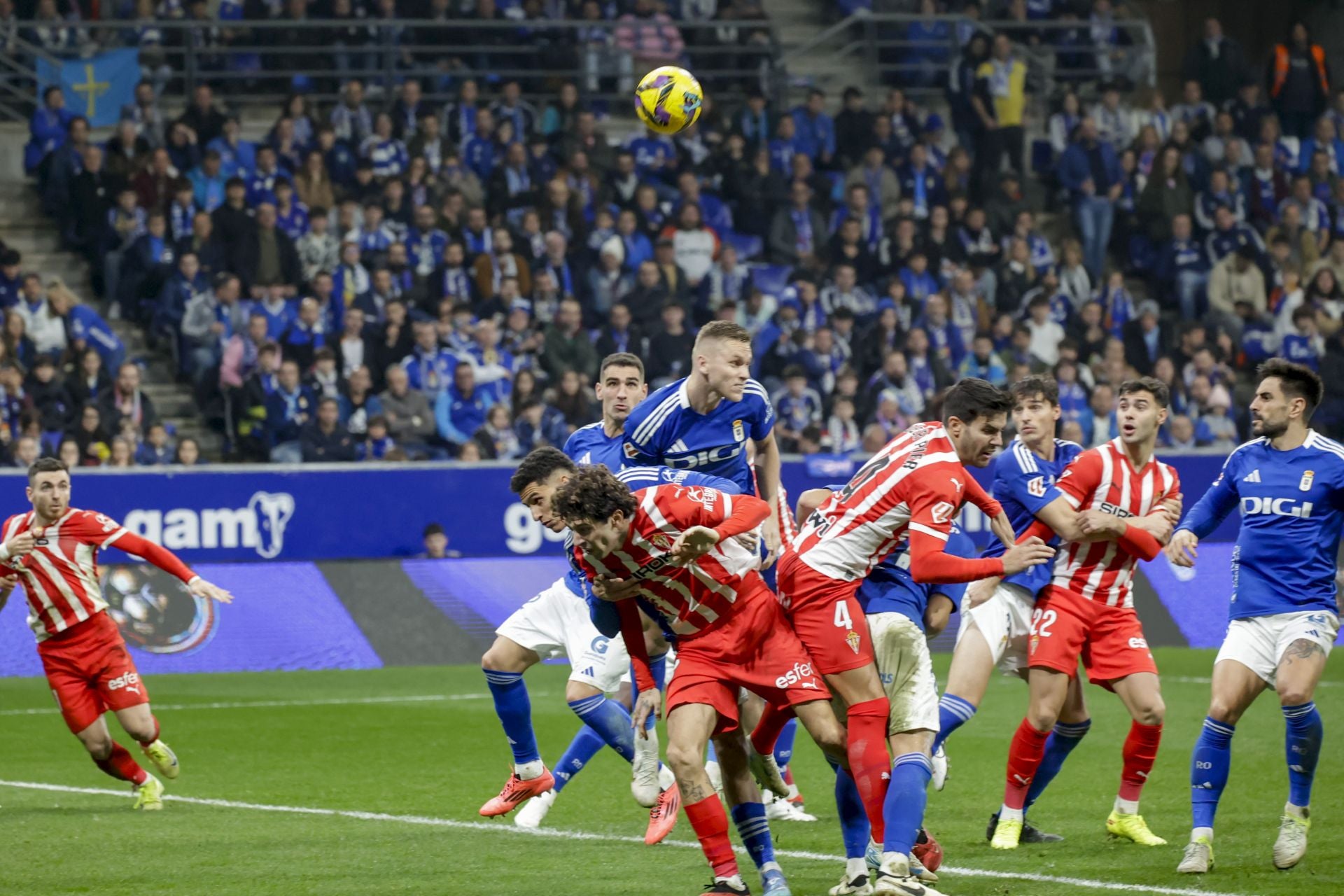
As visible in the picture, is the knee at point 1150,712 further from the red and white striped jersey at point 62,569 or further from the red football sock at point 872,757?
the red and white striped jersey at point 62,569

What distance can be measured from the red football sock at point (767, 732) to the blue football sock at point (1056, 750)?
179 cm

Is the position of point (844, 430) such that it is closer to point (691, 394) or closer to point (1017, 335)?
point (1017, 335)

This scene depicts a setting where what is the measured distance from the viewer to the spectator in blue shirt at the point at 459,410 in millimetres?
18828

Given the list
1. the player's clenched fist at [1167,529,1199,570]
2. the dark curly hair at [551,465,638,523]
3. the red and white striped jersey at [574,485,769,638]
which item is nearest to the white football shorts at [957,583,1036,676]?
the player's clenched fist at [1167,529,1199,570]

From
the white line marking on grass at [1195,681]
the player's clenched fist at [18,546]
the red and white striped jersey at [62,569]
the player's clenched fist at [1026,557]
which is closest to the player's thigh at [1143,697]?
the player's clenched fist at [1026,557]

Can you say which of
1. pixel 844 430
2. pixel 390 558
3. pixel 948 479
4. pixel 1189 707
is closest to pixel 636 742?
pixel 948 479

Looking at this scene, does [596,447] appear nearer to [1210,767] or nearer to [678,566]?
[678,566]

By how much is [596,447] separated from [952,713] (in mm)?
2122

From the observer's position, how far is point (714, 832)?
654 centimetres

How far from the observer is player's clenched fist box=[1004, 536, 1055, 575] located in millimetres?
6949

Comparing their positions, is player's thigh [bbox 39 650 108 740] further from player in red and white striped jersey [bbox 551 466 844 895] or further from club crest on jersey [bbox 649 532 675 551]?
club crest on jersey [bbox 649 532 675 551]

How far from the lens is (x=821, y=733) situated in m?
6.83

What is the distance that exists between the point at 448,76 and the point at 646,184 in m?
3.03

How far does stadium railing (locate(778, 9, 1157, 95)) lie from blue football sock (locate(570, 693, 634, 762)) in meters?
16.6
